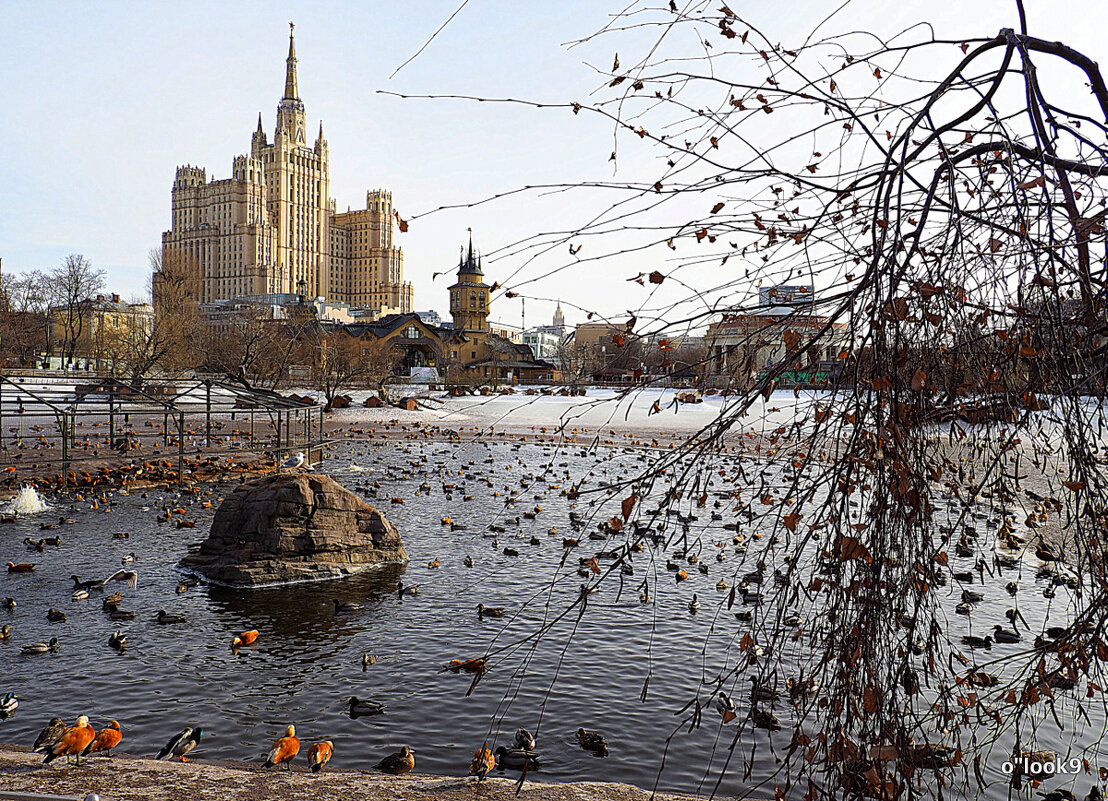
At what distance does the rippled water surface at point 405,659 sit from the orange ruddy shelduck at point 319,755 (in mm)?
294

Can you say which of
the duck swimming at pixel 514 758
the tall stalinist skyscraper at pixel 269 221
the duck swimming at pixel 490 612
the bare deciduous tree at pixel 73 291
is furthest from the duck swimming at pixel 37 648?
the tall stalinist skyscraper at pixel 269 221

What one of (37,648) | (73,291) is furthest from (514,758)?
(73,291)

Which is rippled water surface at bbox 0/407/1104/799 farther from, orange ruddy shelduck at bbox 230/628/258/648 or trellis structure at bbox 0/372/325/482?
trellis structure at bbox 0/372/325/482

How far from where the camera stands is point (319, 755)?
6.22m

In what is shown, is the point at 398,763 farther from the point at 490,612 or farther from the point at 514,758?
the point at 490,612

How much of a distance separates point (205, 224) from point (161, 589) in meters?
195

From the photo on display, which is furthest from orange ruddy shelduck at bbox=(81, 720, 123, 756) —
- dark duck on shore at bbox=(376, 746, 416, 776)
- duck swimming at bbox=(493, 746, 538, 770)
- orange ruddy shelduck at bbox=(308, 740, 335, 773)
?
duck swimming at bbox=(493, 746, 538, 770)

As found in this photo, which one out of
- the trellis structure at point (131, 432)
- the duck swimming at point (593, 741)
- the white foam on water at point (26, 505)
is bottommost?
the duck swimming at point (593, 741)

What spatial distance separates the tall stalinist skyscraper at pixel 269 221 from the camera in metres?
178

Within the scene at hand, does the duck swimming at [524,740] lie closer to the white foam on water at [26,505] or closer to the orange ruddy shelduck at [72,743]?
the orange ruddy shelduck at [72,743]

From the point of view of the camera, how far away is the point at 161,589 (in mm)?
10805

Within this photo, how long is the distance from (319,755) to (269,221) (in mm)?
194191

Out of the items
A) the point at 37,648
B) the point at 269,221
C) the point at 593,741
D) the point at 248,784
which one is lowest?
the point at 593,741

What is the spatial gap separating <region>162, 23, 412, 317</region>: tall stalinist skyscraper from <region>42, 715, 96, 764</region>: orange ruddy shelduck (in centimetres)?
16329
